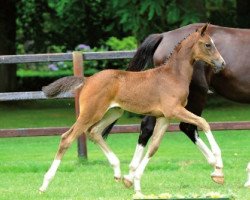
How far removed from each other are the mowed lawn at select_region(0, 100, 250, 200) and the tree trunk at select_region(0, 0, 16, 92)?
4.49m

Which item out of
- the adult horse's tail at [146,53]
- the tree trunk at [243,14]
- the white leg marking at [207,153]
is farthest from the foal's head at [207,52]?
the tree trunk at [243,14]

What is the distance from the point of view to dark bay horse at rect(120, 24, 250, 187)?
10734mm

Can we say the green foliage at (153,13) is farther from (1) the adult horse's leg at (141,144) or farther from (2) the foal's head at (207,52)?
(2) the foal's head at (207,52)

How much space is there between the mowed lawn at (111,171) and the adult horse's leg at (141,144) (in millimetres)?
143

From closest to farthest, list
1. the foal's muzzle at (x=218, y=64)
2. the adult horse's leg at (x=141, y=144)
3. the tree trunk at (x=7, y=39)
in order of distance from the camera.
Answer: the foal's muzzle at (x=218, y=64) → the adult horse's leg at (x=141, y=144) → the tree trunk at (x=7, y=39)

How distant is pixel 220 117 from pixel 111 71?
11770 millimetres

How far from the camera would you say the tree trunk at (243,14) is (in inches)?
960

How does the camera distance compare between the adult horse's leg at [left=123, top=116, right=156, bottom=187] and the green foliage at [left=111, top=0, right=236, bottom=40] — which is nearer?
the adult horse's leg at [left=123, top=116, right=156, bottom=187]

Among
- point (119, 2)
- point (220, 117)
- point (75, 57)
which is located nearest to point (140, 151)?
point (75, 57)

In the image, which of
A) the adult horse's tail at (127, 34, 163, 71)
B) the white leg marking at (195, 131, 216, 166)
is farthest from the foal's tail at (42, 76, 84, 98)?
the white leg marking at (195, 131, 216, 166)

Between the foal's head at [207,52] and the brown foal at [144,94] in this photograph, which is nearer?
the brown foal at [144,94]

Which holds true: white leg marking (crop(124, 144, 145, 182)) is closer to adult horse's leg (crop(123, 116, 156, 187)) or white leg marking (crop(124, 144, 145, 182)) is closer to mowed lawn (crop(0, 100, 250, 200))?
adult horse's leg (crop(123, 116, 156, 187))

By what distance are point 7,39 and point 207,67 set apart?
Result: 15.8 meters

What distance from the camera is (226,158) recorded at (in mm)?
13906
